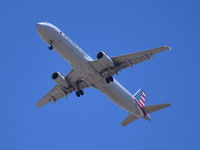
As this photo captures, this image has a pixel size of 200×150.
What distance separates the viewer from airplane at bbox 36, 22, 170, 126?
1975 inches

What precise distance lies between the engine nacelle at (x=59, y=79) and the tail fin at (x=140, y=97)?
9642mm

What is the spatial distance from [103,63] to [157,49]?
20.9 feet

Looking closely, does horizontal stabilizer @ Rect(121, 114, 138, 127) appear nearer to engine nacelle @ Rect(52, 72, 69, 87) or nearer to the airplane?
the airplane

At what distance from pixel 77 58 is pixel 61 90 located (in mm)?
9095

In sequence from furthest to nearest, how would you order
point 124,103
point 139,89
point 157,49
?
point 139,89, point 124,103, point 157,49

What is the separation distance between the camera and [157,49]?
4869 cm

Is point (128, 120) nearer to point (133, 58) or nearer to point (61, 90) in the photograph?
point (61, 90)

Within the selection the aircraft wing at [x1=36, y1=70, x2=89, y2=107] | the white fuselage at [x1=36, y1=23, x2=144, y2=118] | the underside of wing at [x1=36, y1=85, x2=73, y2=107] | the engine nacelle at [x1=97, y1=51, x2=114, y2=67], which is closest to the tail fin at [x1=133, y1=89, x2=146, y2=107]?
the white fuselage at [x1=36, y1=23, x2=144, y2=118]

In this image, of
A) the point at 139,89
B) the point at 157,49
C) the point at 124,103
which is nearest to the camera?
the point at 157,49

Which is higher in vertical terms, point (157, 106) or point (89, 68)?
point (89, 68)

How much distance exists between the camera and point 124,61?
51.9m

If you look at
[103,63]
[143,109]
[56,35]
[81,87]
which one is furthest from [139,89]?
[56,35]

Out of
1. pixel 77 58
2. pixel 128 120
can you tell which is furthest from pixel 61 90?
pixel 128 120

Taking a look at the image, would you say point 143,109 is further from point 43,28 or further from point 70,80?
point 43,28
